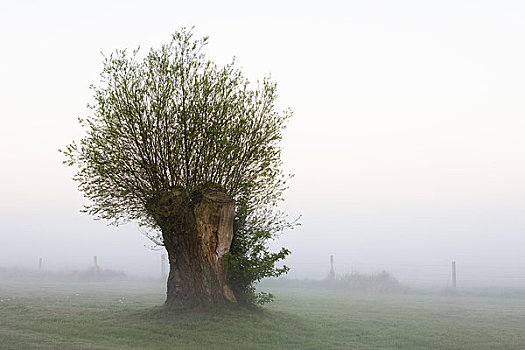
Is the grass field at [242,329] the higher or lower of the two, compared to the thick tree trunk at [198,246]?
lower

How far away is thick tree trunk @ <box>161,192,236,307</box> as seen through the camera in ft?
77.2

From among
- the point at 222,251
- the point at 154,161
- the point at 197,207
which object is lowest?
the point at 222,251

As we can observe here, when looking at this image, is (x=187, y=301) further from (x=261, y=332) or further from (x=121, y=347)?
(x=121, y=347)

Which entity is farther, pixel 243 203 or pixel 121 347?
pixel 243 203

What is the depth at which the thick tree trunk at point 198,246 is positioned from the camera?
23.5m

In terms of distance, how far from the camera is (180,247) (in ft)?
78.5

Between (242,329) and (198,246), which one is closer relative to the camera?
(242,329)

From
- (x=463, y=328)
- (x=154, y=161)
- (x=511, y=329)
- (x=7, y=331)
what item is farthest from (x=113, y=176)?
(x=511, y=329)

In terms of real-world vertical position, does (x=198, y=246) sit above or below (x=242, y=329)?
above

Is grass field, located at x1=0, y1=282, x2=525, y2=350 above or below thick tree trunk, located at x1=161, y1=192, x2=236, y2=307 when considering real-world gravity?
below

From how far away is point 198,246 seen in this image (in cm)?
2362

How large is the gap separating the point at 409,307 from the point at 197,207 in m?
17.8

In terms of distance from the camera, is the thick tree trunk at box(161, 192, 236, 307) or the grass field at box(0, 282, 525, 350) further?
the thick tree trunk at box(161, 192, 236, 307)

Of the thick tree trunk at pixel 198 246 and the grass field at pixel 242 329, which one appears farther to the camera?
the thick tree trunk at pixel 198 246
